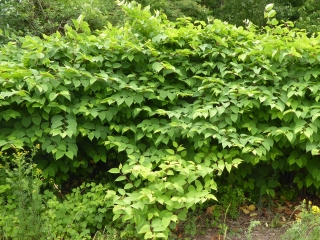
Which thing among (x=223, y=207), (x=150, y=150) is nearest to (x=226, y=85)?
(x=150, y=150)

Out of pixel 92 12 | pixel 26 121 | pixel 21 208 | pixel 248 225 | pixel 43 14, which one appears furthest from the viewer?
pixel 43 14

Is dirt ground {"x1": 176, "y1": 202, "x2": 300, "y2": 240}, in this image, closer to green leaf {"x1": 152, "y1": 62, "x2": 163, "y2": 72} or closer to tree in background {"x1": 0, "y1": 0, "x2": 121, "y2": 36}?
green leaf {"x1": 152, "y1": 62, "x2": 163, "y2": 72}

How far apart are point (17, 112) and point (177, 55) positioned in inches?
63.7

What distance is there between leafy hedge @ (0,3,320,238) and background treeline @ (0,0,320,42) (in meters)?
1.01

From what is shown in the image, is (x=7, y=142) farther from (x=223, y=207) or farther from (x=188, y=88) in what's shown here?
(x=223, y=207)

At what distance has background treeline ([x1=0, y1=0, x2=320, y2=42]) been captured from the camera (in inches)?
270

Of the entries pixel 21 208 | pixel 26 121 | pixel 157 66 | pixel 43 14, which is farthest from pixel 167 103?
pixel 43 14

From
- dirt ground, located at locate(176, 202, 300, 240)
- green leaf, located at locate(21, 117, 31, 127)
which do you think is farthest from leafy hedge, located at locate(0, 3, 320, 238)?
dirt ground, located at locate(176, 202, 300, 240)

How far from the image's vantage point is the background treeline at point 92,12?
6855 millimetres

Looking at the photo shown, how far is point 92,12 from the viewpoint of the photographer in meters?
7.20

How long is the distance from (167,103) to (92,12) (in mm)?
4540

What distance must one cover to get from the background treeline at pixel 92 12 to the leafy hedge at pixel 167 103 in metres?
1.01

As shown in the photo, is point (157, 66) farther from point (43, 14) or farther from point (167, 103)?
point (43, 14)

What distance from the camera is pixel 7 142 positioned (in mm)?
A: 3023
